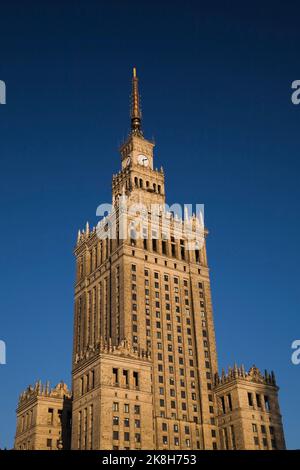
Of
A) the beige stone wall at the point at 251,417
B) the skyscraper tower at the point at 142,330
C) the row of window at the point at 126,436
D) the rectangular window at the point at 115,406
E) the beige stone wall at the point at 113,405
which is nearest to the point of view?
the row of window at the point at 126,436

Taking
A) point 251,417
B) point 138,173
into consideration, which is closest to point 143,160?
point 138,173

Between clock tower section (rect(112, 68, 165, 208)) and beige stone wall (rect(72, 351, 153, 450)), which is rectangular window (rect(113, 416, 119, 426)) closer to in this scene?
beige stone wall (rect(72, 351, 153, 450))

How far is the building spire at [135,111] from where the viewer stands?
582ft

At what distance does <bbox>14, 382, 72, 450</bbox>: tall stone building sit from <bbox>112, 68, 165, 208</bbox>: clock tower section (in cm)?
5004

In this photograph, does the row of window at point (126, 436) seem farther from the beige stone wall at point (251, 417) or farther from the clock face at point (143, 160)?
the clock face at point (143, 160)

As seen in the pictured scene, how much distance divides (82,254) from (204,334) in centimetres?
3917

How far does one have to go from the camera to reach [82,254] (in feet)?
529

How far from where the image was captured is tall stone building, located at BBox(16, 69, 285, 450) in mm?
115625

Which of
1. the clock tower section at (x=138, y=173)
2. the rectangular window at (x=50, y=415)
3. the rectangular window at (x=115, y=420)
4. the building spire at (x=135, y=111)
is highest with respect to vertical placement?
the building spire at (x=135, y=111)

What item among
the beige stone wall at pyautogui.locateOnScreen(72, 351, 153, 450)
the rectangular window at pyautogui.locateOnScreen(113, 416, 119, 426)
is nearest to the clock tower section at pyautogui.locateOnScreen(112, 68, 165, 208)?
the beige stone wall at pyautogui.locateOnScreen(72, 351, 153, 450)

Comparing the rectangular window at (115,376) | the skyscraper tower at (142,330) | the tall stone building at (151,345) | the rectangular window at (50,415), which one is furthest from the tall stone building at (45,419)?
the rectangular window at (115,376)

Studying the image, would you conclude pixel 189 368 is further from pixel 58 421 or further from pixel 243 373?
pixel 58 421
